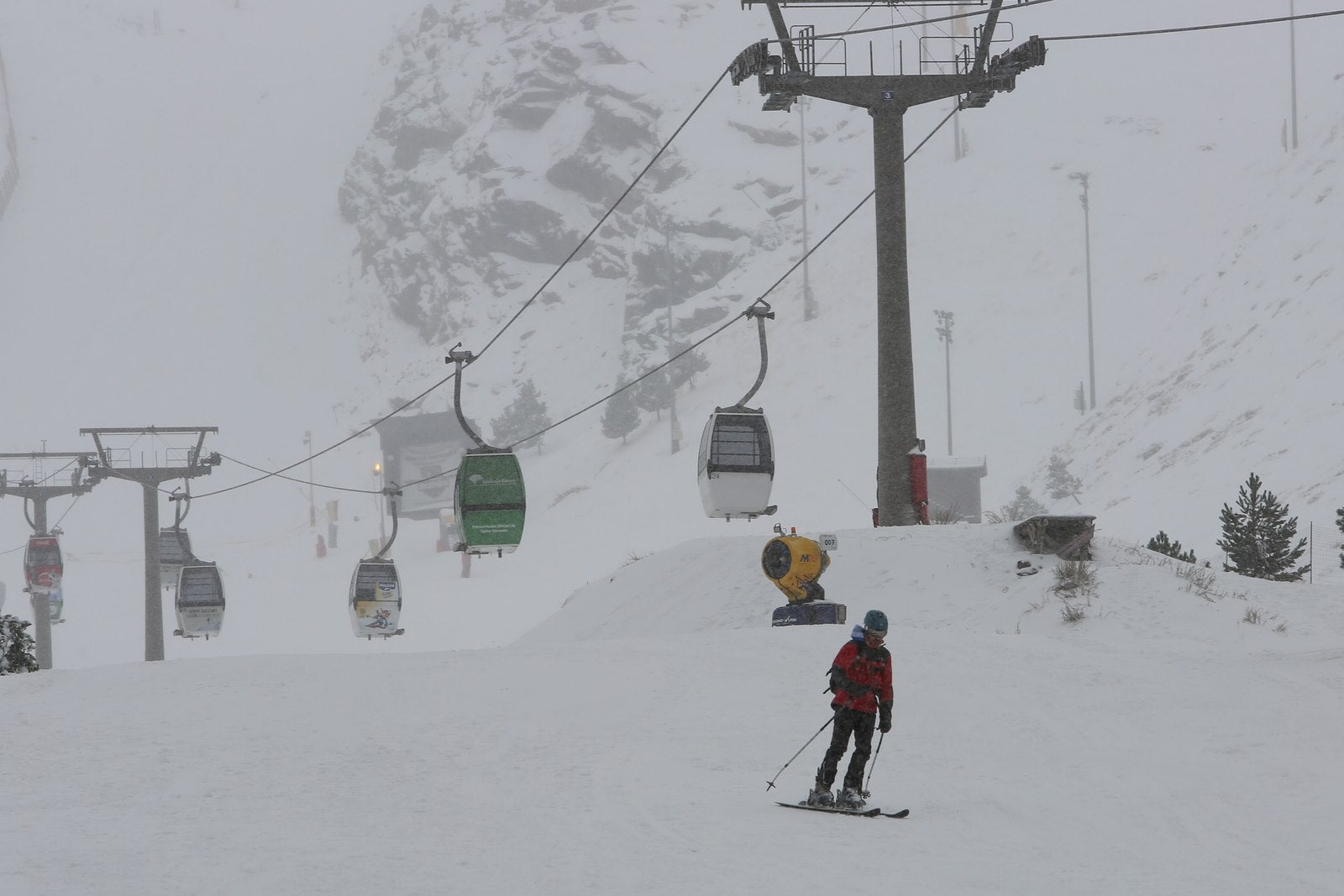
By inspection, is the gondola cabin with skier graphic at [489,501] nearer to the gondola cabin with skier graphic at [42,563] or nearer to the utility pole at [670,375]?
the gondola cabin with skier graphic at [42,563]

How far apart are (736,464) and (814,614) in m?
2.53

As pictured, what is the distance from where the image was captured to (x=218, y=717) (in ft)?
47.3

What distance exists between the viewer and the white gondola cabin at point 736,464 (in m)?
21.0

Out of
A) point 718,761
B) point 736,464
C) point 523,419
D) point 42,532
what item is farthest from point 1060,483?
point 718,761

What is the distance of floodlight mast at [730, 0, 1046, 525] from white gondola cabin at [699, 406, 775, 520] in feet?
13.7

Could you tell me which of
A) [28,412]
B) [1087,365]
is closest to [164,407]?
[28,412]

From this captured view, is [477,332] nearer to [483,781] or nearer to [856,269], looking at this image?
[856,269]

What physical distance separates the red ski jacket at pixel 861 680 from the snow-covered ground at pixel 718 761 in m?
0.93

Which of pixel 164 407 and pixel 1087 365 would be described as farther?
pixel 164 407

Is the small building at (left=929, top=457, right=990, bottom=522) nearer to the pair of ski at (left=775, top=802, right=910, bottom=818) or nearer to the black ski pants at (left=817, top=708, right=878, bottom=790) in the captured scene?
the black ski pants at (left=817, top=708, right=878, bottom=790)

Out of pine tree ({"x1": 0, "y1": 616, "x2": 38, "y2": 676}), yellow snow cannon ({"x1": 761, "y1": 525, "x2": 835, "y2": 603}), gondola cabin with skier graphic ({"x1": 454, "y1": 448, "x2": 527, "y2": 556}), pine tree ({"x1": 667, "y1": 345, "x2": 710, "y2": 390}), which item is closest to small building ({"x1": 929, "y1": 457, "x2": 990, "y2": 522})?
gondola cabin with skier graphic ({"x1": 454, "y1": 448, "x2": 527, "y2": 556})

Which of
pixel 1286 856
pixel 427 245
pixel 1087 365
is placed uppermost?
pixel 427 245

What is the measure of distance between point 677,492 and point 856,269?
27.5 metres

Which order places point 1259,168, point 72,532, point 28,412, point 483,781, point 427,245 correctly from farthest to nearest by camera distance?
point 427,245 < point 28,412 < point 72,532 < point 1259,168 < point 483,781
